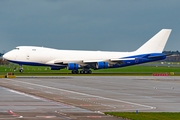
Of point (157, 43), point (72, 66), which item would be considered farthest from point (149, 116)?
point (157, 43)

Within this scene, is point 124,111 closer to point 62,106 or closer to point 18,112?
point 62,106

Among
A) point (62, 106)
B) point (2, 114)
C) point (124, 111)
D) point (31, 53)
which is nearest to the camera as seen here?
point (2, 114)

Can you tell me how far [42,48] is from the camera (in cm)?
7000

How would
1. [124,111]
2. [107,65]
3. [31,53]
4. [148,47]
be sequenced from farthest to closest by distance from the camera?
[148,47] → [107,65] → [31,53] → [124,111]

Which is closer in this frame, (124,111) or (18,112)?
(18,112)

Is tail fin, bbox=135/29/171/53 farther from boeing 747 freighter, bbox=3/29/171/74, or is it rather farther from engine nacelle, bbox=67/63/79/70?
engine nacelle, bbox=67/63/79/70

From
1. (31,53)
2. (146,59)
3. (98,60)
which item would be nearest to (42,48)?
(31,53)

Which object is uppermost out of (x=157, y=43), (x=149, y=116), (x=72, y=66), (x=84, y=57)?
(x=157, y=43)

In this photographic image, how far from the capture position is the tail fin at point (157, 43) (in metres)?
77.9

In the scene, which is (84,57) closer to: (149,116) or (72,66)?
(72,66)

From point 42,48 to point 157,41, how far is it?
28173mm

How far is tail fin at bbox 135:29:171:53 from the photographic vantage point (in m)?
77.9

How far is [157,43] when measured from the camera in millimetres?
78000

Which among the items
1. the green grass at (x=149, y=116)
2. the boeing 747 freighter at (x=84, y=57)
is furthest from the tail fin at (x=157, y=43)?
the green grass at (x=149, y=116)
